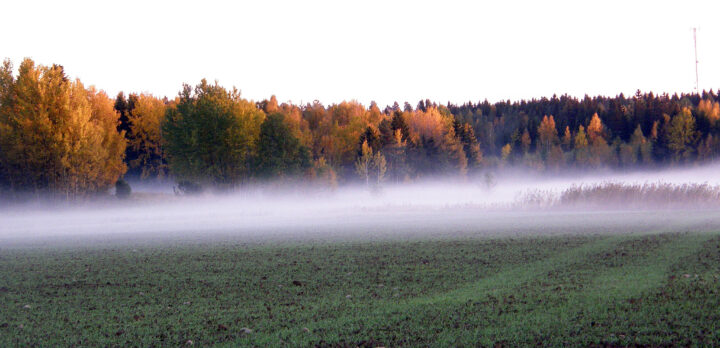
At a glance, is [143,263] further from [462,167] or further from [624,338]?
[462,167]

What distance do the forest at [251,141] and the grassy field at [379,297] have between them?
1323 inches

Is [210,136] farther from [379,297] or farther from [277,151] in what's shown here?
[379,297]

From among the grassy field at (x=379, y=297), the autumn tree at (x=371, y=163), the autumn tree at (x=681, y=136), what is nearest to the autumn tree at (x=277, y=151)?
the autumn tree at (x=371, y=163)

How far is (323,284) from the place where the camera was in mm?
9969

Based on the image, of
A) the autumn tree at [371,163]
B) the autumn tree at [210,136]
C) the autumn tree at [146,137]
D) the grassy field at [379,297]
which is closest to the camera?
the grassy field at [379,297]

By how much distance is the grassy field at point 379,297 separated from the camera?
664 centimetres

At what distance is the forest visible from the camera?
44562mm

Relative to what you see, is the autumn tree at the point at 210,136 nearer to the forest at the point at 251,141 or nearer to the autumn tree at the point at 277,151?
the forest at the point at 251,141

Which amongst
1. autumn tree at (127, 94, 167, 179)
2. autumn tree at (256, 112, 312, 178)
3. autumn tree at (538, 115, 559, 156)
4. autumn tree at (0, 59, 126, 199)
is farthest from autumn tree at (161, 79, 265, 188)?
autumn tree at (538, 115, 559, 156)

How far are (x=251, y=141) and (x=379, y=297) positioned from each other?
Answer: 4814 cm

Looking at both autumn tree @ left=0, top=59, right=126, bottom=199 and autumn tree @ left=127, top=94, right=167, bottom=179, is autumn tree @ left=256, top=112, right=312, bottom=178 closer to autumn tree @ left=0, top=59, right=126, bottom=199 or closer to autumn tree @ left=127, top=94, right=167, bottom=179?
autumn tree @ left=0, top=59, right=126, bottom=199

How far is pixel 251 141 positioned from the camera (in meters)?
55.6

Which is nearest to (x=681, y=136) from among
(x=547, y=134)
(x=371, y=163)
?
(x=547, y=134)

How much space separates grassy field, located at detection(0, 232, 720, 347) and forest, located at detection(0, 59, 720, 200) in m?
33.6
